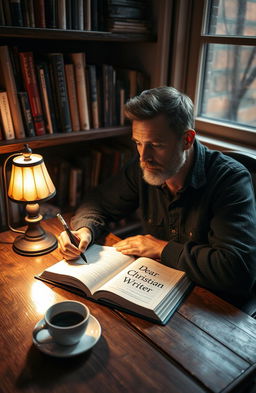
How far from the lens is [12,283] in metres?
1.16

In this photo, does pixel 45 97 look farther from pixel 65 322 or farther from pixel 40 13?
pixel 65 322

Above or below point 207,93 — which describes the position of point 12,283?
below

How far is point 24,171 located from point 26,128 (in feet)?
1.48

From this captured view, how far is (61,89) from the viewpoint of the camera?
1669 mm

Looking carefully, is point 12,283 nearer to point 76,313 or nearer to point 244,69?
point 76,313

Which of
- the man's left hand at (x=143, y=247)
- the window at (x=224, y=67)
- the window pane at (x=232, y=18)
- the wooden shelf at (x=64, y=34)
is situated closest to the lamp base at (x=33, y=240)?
the man's left hand at (x=143, y=247)

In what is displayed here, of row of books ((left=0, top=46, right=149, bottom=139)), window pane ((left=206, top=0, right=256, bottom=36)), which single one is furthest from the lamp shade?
window pane ((left=206, top=0, right=256, bottom=36))

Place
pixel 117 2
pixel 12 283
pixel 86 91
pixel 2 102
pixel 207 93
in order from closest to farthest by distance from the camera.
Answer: pixel 12 283, pixel 2 102, pixel 117 2, pixel 86 91, pixel 207 93

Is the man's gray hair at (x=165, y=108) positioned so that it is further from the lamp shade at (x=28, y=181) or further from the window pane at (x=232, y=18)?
the window pane at (x=232, y=18)

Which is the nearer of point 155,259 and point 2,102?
point 155,259

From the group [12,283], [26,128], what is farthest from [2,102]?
[12,283]

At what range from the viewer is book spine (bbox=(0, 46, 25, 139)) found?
149 cm

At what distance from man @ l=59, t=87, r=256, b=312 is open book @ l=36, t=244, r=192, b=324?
0.04m

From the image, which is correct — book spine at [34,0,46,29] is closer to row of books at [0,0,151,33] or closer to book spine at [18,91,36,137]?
row of books at [0,0,151,33]
